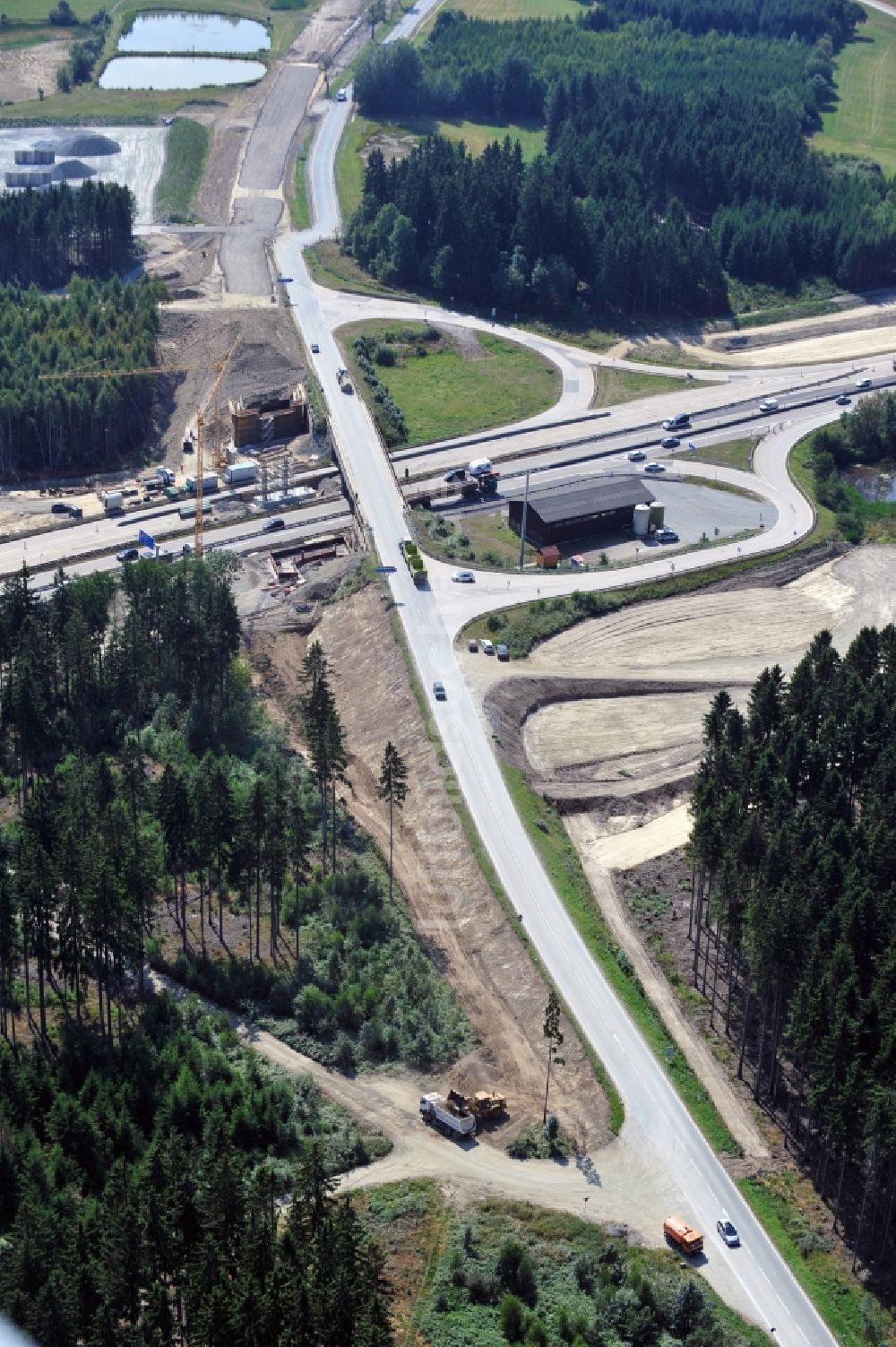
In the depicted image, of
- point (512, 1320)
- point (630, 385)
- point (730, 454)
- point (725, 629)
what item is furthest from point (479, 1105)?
point (630, 385)

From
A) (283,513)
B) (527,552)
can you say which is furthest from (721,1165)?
(283,513)

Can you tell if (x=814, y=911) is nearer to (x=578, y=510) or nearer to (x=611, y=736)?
(x=611, y=736)

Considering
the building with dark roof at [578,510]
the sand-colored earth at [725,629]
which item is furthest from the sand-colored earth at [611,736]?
the building with dark roof at [578,510]

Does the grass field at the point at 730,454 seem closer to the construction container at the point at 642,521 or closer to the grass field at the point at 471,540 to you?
the construction container at the point at 642,521

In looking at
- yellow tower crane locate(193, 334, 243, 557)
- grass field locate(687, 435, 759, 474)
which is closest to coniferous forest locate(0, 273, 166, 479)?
yellow tower crane locate(193, 334, 243, 557)

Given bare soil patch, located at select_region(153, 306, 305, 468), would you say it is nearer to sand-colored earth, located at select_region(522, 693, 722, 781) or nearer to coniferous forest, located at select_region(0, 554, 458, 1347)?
coniferous forest, located at select_region(0, 554, 458, 1347)

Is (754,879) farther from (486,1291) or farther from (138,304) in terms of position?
(138,304)
